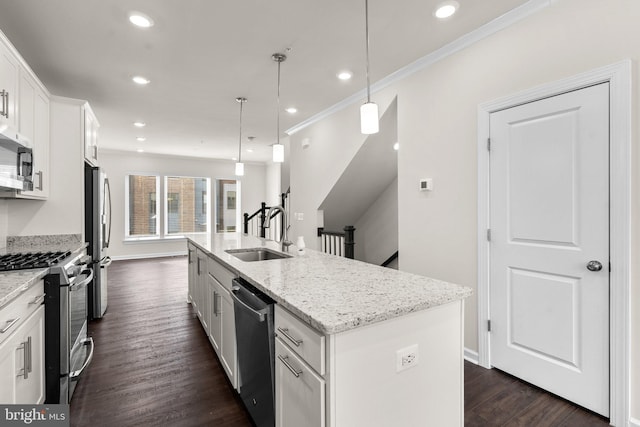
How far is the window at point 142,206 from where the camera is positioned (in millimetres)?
7848

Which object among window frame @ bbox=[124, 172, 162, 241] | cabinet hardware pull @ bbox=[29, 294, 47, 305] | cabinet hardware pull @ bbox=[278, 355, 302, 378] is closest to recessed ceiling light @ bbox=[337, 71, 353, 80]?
cabinet hardware pull @ bbox=[278, 355, 302, 378]

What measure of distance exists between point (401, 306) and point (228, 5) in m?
2.21

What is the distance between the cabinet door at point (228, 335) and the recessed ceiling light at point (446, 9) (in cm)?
245

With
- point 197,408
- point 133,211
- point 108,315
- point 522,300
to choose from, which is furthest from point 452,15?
point 133,211

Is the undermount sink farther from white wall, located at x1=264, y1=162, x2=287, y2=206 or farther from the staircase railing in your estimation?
white wall, located at x1=264, y1=162, x2=287, y2=206

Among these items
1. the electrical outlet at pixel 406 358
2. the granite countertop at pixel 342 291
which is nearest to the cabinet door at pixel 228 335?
the granite countertop at pixel 342 291

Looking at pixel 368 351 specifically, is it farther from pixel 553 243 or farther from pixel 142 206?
pixel 142 206

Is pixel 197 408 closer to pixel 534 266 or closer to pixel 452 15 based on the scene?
pixel 534 266

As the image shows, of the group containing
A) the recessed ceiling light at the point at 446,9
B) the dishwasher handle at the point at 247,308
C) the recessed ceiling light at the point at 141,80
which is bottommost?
the dishwasher handle at the point at 247,308

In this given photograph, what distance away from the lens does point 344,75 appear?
10.8 ft

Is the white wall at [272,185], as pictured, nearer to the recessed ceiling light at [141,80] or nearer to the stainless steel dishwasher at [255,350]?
the recessed ceiling light at [141,80]

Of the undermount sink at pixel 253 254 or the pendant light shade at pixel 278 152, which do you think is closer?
the undermount sink at pixel 253 254

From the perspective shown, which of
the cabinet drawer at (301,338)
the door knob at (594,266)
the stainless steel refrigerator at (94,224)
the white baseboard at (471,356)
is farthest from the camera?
the stainless steel refrigerator at (94,224)

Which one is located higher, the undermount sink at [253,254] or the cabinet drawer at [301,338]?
the undermount sink at [253,254]
